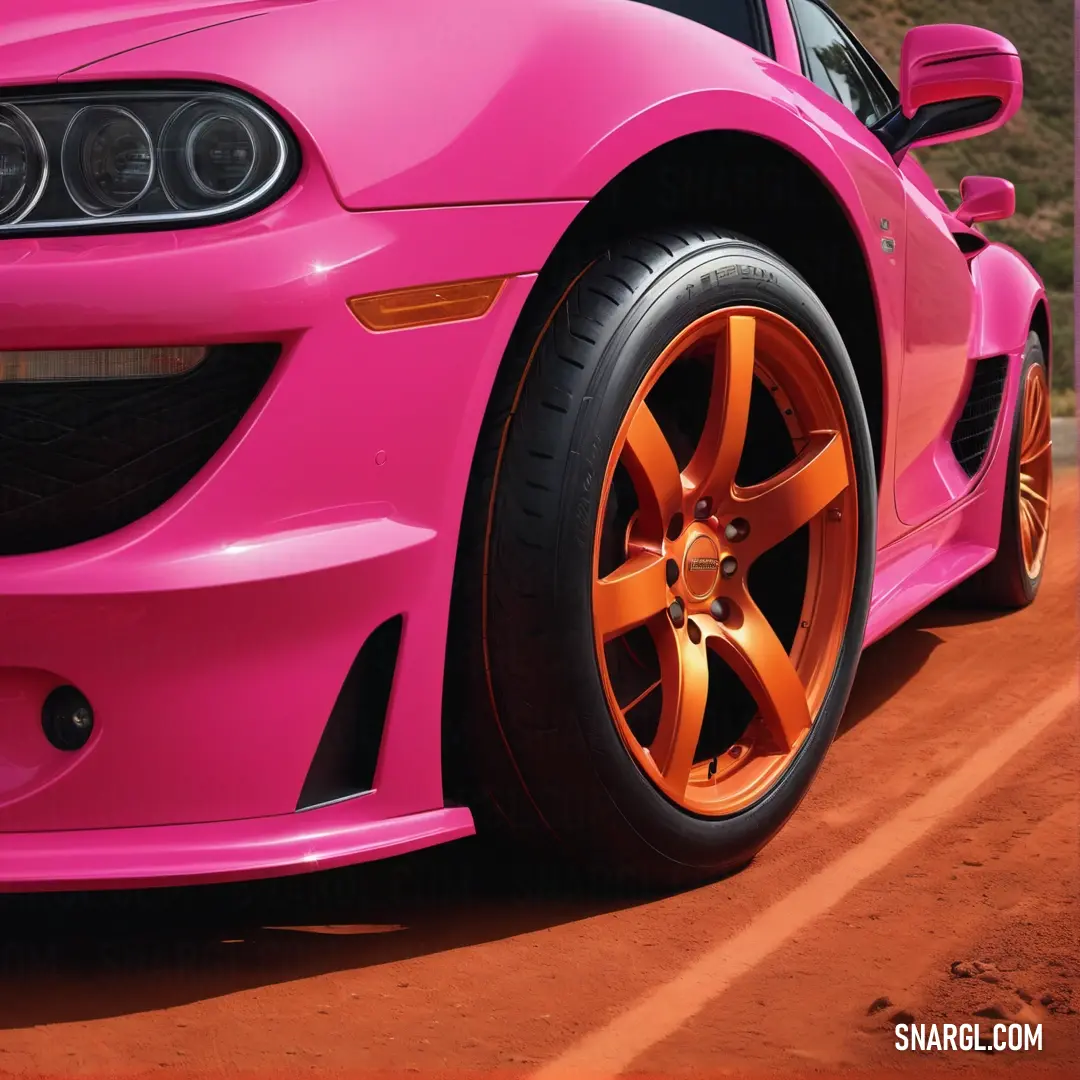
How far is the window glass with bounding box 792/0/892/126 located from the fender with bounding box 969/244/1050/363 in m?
0.47

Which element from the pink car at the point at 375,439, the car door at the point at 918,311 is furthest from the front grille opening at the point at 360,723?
the car door at the point at 918,311

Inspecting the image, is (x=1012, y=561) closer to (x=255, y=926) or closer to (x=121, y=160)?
(x=255, y=926)

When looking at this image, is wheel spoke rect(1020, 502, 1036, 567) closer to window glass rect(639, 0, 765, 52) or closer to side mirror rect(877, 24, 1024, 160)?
side mirror rect(877, 24, 1024, 160)

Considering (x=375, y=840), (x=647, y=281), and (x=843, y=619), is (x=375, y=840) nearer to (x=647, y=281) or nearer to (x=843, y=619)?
(x=647, y=281)

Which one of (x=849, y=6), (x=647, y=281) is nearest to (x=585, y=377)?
(x=647, y=281)

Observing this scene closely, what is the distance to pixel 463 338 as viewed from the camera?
6.90 feet

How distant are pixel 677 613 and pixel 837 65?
1704mm

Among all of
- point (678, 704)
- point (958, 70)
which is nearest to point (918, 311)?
point (958, 70)

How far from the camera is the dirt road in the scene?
1971 millimetres

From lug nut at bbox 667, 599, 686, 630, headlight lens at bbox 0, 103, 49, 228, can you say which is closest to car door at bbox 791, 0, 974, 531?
lug nut at bbox 667, 599, 686, 630

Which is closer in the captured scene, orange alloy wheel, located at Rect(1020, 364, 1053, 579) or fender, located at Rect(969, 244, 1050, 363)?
fender, located at Rect(969, 244, 1050, 363)

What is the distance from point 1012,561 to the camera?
4.61 metres

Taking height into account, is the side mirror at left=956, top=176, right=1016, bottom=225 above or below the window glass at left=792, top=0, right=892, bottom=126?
below

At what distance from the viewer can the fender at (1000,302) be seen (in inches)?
156
